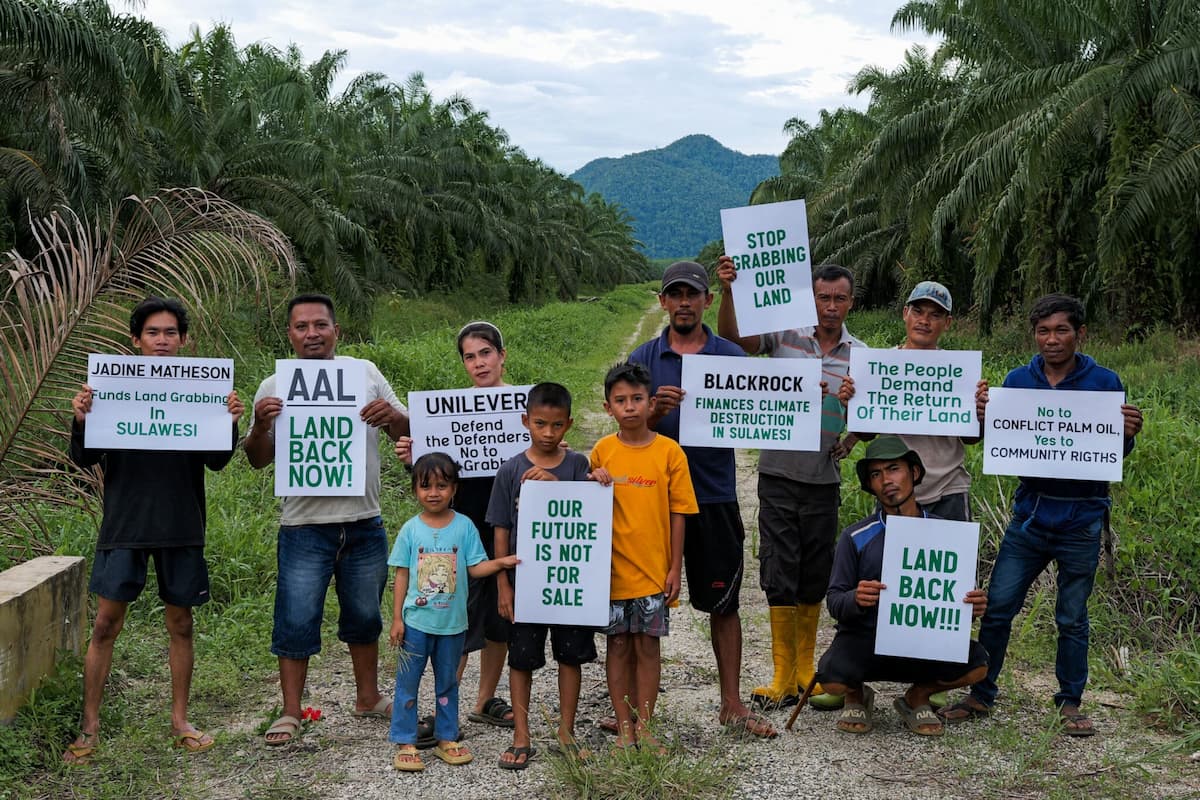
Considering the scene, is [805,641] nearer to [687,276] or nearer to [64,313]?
[687,276]

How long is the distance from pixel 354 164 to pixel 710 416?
25.0m

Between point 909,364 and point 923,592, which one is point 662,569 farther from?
point 909,364

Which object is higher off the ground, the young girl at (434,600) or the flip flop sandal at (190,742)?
the young girl at (434,600)

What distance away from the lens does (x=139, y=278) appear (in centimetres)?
528

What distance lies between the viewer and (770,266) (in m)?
4.52

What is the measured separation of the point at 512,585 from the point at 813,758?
1.31 m

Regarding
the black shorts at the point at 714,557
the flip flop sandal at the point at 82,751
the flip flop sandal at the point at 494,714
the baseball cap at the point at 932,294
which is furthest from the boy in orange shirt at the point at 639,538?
the flip flop sandal at the point at 82,751

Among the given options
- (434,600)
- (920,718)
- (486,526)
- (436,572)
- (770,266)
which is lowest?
(920,718)

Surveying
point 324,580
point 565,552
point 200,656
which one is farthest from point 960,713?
point 200,656

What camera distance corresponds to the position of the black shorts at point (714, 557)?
427 centimetres

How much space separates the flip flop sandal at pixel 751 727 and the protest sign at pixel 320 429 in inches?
68.5

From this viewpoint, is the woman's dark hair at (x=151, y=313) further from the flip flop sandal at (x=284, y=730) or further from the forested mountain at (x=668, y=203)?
the forested mountain at (x=668, y=203)

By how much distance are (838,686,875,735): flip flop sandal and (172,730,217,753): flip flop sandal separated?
8.24ft

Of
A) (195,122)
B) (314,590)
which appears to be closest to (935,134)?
(195,122)
